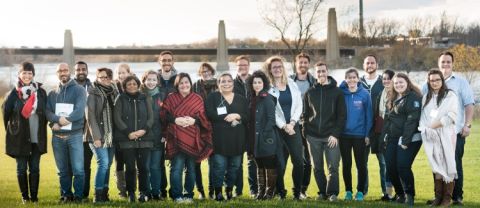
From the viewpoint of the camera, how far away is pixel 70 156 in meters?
7.84

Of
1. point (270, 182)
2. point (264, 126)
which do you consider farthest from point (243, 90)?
point (270, 182)

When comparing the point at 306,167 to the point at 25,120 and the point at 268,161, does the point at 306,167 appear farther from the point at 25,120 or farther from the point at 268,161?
the point at 25,120

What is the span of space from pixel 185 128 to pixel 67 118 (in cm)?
145

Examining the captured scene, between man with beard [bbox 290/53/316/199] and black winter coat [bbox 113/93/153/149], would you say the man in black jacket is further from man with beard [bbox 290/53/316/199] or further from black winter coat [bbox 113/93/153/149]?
black winter coat [bbox 113/93/153/149]

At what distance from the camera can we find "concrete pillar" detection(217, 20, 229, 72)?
52.2m

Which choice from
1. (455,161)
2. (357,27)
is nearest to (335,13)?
(357,27)

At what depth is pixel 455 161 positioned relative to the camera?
26.5 ft

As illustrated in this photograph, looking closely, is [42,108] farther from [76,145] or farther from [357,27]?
[357,27]

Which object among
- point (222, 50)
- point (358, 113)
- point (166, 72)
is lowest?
point (358, 113)

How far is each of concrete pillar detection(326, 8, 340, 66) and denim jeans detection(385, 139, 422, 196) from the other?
41542 millimetres

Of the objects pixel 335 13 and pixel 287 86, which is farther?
pixel 335 13

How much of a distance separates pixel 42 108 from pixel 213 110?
216 cm

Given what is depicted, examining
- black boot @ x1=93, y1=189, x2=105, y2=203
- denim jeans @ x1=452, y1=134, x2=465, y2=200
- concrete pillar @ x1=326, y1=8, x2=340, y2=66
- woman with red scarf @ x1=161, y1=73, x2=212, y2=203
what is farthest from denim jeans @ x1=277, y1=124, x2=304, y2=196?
concrete pillar @ x1=326, y1=8, x2=340, y2=66

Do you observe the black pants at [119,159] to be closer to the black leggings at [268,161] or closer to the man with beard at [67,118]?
the man with beard at [67,118]
